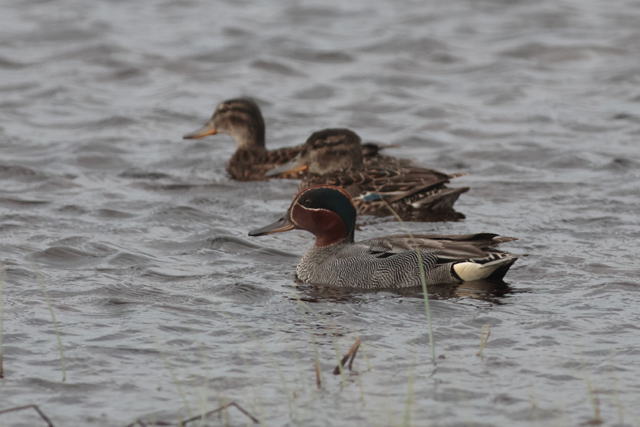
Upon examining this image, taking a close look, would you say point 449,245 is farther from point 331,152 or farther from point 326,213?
point 331,152

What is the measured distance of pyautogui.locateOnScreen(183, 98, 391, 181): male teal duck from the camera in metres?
11.7

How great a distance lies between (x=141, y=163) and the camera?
39.7 feet

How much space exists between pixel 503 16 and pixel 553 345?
580 inches

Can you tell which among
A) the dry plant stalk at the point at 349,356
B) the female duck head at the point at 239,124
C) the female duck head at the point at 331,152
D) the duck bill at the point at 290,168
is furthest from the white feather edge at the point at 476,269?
the female duck head at the point at 239,124

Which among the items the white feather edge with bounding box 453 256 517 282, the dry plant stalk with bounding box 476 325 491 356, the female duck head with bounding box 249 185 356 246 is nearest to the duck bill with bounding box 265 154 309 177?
the female duck head with bounding box 249 185 356 246

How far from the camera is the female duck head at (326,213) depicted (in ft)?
26.1

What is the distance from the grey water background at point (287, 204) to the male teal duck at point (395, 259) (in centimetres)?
16

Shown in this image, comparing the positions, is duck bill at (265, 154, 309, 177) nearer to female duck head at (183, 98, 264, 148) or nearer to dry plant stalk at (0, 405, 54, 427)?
female duck head at (183, 98, 264, 148)

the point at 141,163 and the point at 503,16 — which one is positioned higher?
the point at 503,16

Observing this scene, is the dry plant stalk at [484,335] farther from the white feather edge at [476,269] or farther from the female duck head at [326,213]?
the female duck head at [326,213]

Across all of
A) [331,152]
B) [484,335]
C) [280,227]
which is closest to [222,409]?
[484,335]

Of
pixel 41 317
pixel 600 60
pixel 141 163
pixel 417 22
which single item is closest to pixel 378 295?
pixel 41 317

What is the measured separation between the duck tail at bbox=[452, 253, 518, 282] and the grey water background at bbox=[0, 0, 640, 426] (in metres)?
0.10

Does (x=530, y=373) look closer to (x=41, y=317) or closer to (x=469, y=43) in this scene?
(x=41, y=317)
